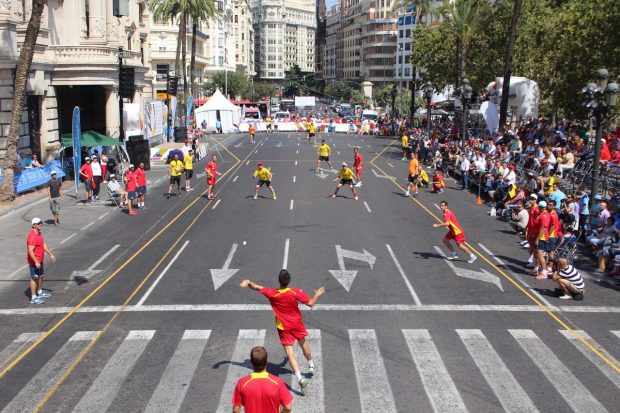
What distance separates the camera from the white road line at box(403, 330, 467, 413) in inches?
367

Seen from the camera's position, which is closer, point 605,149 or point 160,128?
point 605,149

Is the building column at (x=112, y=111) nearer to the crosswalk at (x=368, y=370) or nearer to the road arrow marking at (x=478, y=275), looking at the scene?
the road arrow marking at (x=478, y=275)

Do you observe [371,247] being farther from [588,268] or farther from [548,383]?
[548,383]

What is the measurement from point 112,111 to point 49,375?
33567 millimetres

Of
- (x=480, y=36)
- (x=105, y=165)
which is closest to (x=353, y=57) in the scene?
(x=480, y=36)

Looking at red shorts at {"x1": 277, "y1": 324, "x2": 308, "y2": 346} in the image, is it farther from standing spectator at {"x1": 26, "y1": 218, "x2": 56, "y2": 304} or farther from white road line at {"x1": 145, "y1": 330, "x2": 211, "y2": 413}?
standing spectator at {"x1": 26, "y1": 218, "x2": 56, "y2": 304}

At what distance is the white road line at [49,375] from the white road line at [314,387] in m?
3.70

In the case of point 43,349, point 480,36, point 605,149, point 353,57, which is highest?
point 353,57

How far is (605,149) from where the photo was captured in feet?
89.6

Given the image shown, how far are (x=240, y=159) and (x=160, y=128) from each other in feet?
38.6

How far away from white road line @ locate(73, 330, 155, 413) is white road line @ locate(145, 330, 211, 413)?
61cm

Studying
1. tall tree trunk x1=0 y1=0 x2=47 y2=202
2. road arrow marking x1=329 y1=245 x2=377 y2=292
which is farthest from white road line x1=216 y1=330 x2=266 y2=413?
tall tree trunk x1=0 y1=0 x2=47 y2=202

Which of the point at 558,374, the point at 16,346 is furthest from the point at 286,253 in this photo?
the point at 558,374

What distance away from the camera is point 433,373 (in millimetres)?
10391
